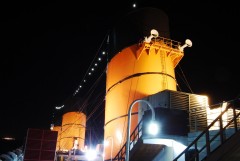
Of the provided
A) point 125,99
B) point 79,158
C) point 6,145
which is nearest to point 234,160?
point 125,99

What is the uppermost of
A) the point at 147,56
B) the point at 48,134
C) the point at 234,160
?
the point at 147,56

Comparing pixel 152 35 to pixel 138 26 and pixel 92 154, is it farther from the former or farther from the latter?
pixel 92 154

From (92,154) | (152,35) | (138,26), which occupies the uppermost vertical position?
(138,26)

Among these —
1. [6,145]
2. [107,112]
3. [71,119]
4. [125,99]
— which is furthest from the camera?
[6,145]

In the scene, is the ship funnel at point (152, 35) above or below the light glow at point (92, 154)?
above

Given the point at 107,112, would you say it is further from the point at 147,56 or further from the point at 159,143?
the point at 159,143

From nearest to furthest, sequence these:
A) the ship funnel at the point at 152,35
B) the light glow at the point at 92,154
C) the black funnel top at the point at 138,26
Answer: the ship funnel at the point at 152,35, the black funnel top at the point at 138,26, the light glow at the point at 92,154

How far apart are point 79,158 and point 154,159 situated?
1673cm

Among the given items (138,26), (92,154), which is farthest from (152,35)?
(92,154)

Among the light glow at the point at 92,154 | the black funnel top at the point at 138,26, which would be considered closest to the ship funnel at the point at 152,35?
the black funnel top at the point at 138,26

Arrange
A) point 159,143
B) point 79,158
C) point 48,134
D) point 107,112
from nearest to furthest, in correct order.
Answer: point 159,143
point 107,112
point 48,134
point 79,158

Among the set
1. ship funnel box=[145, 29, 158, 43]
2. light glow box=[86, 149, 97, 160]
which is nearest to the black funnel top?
ship funnel box=[145, 29, 158, 43]

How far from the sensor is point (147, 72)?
67.5 feet

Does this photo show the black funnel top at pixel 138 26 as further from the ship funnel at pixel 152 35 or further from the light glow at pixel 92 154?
the light glow at pixel 92 154
